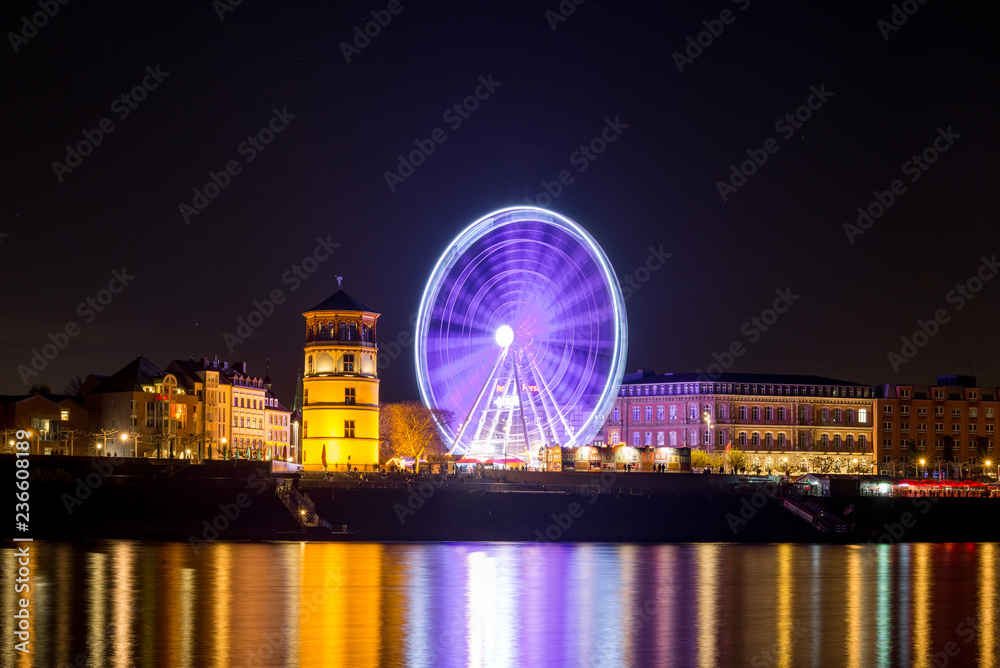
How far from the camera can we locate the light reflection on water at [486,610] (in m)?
37.3

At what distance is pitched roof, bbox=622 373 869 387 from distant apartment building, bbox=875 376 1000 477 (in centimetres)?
619

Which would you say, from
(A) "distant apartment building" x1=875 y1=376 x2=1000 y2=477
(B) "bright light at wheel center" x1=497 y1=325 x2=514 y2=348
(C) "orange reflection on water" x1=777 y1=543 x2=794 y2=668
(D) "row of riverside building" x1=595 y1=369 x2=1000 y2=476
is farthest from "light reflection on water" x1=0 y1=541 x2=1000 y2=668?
(A) "distant apartment building" x1=875 y1=376 x2=1000 y2=477

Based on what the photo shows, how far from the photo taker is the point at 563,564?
212 feet

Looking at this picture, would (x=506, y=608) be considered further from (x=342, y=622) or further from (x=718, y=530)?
(x=718, y=530)

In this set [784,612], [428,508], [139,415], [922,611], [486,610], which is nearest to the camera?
[486,610]

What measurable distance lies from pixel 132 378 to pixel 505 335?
35407 mm

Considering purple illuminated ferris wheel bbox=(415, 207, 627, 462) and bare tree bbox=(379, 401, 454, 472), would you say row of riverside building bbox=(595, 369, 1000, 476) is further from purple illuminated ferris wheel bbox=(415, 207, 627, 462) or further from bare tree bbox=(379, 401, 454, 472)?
purple illuminated ferris wheel bbox=(415, 207, 627, 462)

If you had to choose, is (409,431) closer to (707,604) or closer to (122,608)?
(707,604)

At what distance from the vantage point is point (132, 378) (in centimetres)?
11112

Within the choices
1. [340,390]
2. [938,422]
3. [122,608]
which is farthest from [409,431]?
[122,608]

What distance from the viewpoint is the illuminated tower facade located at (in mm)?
106062

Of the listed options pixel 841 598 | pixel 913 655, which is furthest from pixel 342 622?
pixel 841 598

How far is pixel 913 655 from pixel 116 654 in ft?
72.7

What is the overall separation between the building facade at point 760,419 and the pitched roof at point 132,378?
233 feet
